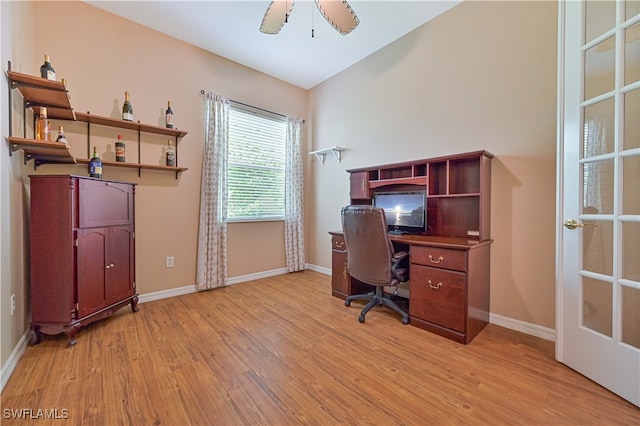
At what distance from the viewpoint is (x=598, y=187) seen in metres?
1.58

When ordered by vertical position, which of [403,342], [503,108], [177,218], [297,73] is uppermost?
[297,73]

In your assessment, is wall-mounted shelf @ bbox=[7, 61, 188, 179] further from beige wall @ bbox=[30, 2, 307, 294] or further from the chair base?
the chair base

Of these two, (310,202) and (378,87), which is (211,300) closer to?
(310,202)

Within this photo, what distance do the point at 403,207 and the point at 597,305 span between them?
1.64 metres

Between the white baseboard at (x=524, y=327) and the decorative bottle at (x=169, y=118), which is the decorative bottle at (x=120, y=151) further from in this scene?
the white baseboard at (x=524, y=327)

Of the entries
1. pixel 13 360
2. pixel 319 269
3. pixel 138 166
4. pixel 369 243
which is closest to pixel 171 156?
pixel 138 166

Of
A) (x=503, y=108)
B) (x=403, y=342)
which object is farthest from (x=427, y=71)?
→ (x=403, y=342)

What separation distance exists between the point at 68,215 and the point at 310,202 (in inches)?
118

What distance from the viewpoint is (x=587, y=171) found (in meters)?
1.62

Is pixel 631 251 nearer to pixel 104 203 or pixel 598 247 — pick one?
pixel 598 247

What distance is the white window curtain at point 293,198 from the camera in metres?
4.09

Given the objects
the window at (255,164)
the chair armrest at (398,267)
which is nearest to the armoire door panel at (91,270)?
the window at (255,164)

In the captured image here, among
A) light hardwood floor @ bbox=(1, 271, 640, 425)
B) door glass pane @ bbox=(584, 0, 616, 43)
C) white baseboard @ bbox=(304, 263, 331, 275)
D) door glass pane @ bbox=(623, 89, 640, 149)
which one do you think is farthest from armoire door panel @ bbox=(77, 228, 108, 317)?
door glass pane @ bbox=(584, 0, 616, 43)

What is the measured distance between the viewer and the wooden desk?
6.56ft
